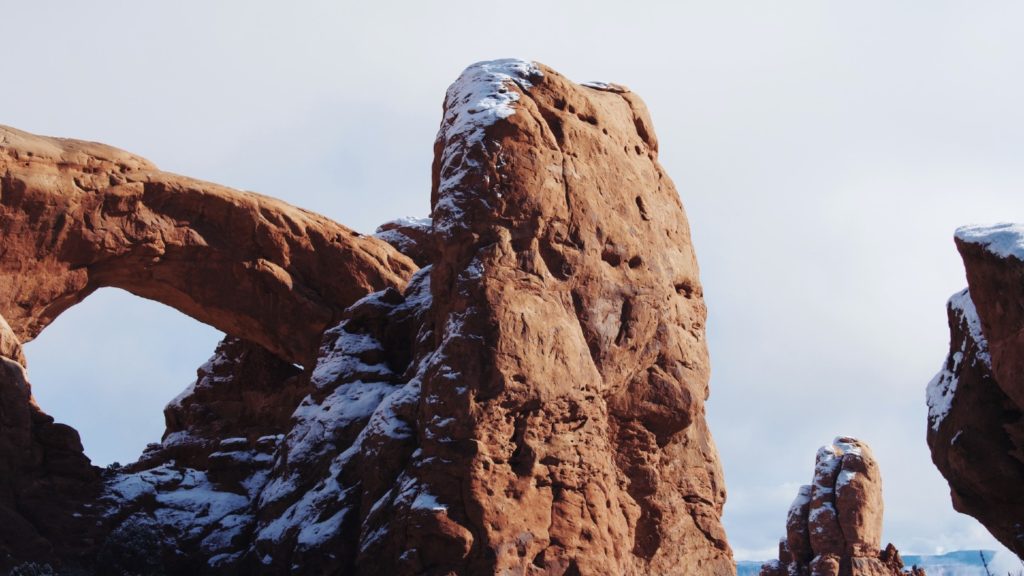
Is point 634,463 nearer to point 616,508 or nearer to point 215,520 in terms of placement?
point 616,508

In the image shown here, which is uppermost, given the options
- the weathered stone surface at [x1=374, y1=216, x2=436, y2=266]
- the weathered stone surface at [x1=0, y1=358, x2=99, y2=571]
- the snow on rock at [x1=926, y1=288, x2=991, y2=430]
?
the weathered stone surface at [x1=374, y1=216, x2=436, y2=266]

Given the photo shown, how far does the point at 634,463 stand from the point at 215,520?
8534mm

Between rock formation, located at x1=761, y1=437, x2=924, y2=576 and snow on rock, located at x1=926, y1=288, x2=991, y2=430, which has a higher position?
rock formation, located at x1=761, y1=437, x2=924, y2=576

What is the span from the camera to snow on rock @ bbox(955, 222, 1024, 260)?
16.8 meters

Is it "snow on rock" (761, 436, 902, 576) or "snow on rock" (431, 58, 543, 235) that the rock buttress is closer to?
"snow on rock" (431, 58, 543, 235)

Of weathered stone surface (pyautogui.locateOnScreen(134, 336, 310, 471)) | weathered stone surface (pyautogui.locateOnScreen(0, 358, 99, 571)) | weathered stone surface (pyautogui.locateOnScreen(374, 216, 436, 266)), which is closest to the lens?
weathered stone surface (pyautogui.locateOnScreen(0, 358, 99, 571))

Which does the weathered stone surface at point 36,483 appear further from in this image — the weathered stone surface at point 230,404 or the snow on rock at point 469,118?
the snow on rock at point 469,118

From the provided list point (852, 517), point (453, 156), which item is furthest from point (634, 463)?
point (852, 517)

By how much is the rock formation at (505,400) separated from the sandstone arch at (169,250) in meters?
0.22

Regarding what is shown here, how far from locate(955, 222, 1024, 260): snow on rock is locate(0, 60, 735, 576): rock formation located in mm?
5618

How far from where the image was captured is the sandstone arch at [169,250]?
2364 cm

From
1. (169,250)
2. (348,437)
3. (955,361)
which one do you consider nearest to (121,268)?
(169,250)

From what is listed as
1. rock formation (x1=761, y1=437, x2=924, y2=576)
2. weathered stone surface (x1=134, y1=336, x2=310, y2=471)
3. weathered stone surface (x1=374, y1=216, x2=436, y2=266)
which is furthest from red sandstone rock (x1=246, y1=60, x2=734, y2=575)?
rock formation (x1=761, y1=437, x2=924, y2=576)

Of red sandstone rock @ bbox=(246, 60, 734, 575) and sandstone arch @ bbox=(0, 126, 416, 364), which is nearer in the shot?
red sandstone rock @ bbox=(246, 60, 734, 575)
